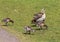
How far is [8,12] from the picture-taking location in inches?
765

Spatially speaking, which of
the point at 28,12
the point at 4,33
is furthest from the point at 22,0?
the point at 4,33

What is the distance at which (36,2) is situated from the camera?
22234 mm

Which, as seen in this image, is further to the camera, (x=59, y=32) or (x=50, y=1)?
(x=50, y=1)

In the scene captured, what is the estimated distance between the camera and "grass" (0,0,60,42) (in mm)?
14836

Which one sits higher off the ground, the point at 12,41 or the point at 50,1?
the point at 50,1

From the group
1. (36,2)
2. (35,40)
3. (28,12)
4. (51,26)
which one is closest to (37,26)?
(51,26)

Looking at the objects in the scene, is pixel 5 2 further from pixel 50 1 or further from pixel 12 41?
pixel 12 41

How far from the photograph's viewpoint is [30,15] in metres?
18.8

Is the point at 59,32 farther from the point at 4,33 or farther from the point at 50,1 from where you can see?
the point at 50,1

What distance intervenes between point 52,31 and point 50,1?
7.12 metres

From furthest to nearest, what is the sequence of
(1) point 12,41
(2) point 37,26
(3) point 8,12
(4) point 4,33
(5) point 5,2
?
(5) point 5,2 < (3) point 8,12 < (2) point 37,26 < (4) point 4,33 < (1) point 12,41

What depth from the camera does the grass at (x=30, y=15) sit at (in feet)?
48.7

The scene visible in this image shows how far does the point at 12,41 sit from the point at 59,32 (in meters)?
2.95

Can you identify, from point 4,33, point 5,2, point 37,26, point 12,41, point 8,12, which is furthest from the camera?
point 5,2
